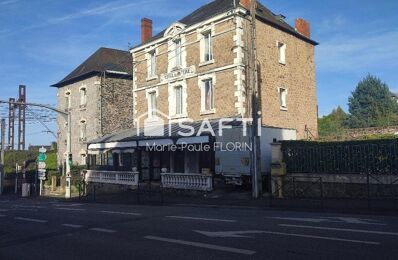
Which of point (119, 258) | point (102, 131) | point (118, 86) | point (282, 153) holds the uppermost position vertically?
point (118, 86)

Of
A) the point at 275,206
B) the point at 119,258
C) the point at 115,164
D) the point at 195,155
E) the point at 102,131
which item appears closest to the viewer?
the point at 119,258

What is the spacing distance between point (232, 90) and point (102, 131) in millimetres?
14562

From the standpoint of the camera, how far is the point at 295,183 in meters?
16.9

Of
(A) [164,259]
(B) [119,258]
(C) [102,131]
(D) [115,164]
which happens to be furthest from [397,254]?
(C) [102,131]

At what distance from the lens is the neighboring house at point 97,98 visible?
3322 cm

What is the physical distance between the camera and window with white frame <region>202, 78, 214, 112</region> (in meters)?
23.6

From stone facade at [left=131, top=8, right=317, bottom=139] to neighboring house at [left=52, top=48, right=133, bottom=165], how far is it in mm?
5445

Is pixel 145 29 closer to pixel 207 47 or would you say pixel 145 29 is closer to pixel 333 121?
pixel 207 47

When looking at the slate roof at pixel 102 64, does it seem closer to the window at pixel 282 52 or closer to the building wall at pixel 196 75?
Answer: the building wall at pixel 196 75

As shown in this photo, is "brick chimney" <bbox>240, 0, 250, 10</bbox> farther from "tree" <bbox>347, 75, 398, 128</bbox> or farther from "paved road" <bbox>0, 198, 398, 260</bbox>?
"tree" <bbox>347, 75, 398, 128</bbox>

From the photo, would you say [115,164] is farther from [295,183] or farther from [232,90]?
[295,183]

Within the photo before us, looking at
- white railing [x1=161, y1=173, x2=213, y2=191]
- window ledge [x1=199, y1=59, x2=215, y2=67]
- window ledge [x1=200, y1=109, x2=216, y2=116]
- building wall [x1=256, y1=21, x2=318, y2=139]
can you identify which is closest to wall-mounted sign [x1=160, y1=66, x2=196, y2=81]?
window ledge [x1=199, y1=59, x2=215, y2=67]

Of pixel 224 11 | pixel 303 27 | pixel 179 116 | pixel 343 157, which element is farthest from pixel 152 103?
pixel 343 157

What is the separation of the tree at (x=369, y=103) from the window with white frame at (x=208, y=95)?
142ft
